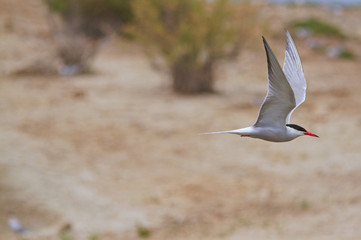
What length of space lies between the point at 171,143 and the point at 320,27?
32.6 ft

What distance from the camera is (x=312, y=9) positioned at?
19531 millimetres

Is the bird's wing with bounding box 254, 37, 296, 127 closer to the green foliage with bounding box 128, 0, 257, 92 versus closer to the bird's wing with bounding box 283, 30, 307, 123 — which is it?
the bird's wing with bounding box 283, 30, 307, 123

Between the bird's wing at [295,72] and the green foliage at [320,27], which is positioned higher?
the bird's wing at [295,72]

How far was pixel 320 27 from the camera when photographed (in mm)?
16625

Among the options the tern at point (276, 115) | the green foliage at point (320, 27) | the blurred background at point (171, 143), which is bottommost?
the blurred background at point (171, 143)

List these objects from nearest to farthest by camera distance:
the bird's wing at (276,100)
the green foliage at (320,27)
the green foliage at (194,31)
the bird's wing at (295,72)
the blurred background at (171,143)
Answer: the bird's wing at (276,100) < the bird's wing at (295,72) < the blurred background at (171,143) < the green foliage at (194,31) < the green foliage at (320,27)

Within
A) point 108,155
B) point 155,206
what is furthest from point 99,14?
point 155,206

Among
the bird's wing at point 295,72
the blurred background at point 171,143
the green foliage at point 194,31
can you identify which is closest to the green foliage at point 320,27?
the blurred background at point 171,143

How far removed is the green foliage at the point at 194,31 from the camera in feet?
31.3

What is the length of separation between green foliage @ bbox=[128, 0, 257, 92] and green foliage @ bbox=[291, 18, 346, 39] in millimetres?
6612

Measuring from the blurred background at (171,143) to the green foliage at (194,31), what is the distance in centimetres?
2

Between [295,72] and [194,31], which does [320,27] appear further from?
[295,72]

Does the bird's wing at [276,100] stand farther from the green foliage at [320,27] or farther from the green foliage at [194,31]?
the green foliage at [320,27]

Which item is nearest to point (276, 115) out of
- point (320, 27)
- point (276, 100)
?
point (276, 100)
